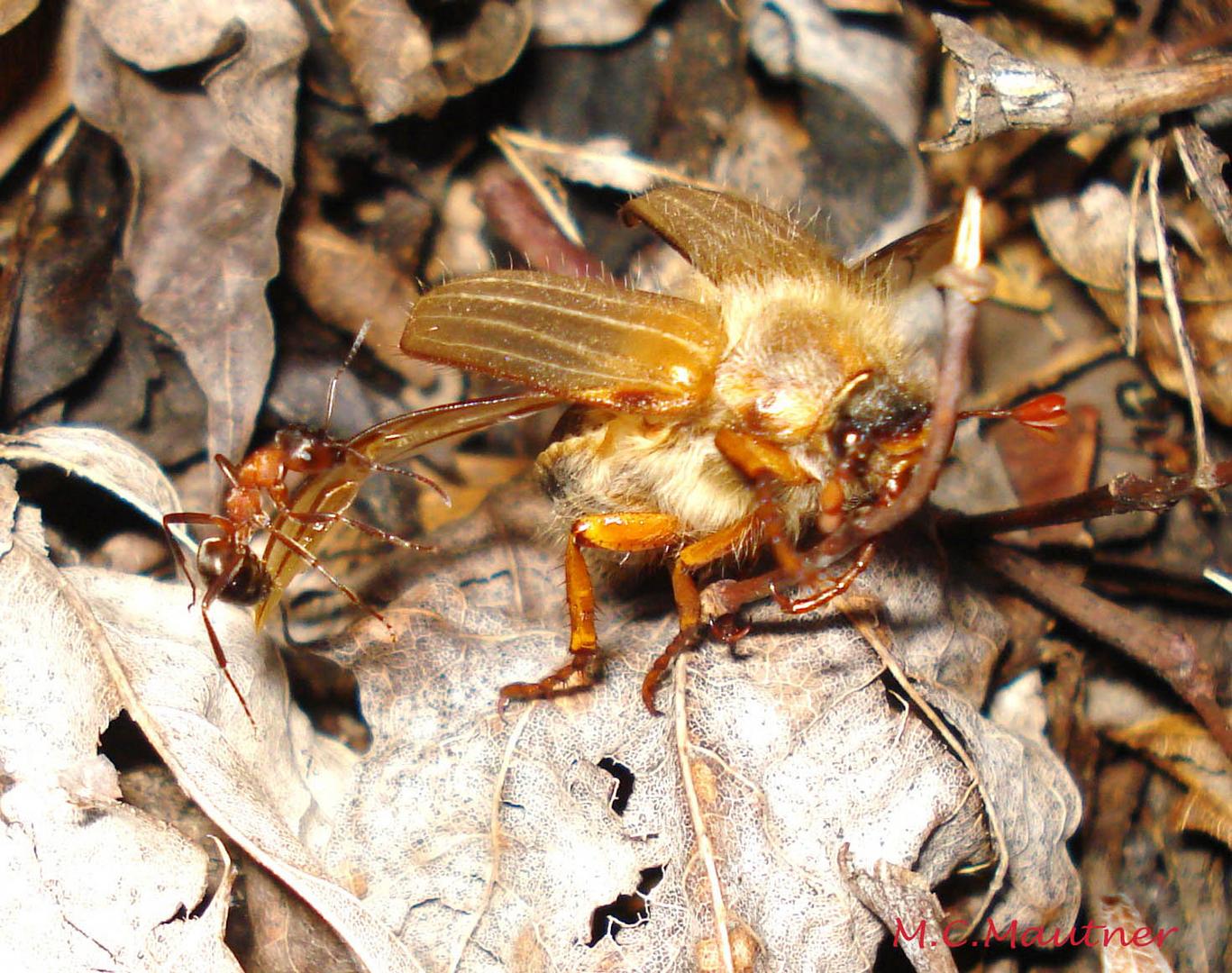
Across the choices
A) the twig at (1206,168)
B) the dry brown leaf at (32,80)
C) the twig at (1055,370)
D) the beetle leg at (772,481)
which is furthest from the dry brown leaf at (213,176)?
the twig at (1206,168)

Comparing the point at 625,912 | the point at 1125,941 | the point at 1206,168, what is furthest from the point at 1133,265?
the point at 625,912

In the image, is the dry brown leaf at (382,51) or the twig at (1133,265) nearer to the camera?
the twig at (1133,265)

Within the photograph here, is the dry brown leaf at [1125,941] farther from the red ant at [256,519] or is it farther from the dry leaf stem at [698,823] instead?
the red ant at [256,519]

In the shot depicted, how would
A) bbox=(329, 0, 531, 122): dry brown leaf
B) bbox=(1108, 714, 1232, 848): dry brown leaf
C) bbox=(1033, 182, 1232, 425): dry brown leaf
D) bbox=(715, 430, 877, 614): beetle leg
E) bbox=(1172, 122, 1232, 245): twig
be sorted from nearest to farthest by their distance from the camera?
1. bbox=(715, 430, 877, 614): beetle leg
2. bbox=(1172, 122, 1232, 245): twig
3. bbox=(1108, 714, 1232, 848): dry brown leaf
4. bbox=(1033, 182, 1232, 425): dry brown leaf
5. bbox=(329, 0, 531, 122): dry brown leaf

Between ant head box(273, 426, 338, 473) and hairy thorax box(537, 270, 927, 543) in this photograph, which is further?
ant head box(273, 426, 338, 473)

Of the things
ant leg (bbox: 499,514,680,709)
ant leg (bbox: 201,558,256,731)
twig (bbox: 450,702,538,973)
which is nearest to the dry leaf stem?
ant leg (bbox: 499,514,680,709)

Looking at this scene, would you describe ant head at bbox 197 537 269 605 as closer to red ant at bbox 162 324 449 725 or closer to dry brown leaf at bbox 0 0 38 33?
red ant at bbox 162 324 449 725

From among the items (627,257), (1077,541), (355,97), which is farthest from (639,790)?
(355,97)

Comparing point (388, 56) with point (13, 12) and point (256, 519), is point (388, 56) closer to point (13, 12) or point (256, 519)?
point (13, 12)
